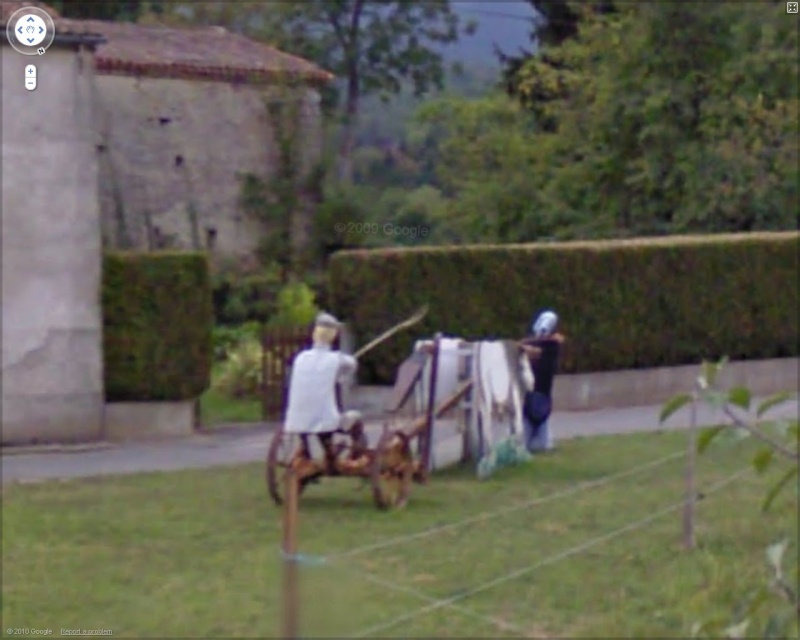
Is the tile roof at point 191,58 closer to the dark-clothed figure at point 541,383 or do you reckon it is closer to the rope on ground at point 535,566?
the dark-clothed figure at point 541,383

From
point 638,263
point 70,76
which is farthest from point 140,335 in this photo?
point 638,263

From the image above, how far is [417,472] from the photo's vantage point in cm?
1323

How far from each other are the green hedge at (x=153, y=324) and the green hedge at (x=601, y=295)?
1.92 metres

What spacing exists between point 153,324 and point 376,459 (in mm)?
5256

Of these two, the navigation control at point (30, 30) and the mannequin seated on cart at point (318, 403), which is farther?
the navigation control at point (30, 30)

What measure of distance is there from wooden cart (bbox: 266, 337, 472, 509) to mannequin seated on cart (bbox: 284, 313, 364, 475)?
0.05 metres

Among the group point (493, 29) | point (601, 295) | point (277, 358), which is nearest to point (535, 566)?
point (277, 358)

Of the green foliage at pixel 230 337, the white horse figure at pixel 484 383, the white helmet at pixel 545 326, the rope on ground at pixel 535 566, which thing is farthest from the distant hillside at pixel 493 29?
the rope on ground at pixel 535 566

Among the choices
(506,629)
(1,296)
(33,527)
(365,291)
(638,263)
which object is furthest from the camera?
(638,263)

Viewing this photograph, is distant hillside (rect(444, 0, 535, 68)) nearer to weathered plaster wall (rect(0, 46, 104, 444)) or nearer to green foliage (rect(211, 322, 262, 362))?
green foliage (rect(211, 322, 262, 362))

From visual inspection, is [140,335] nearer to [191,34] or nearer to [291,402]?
[291,402]

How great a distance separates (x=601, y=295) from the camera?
19.5 meters

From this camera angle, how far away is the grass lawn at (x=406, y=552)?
344 inches

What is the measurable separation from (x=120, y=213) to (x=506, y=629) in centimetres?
1514
